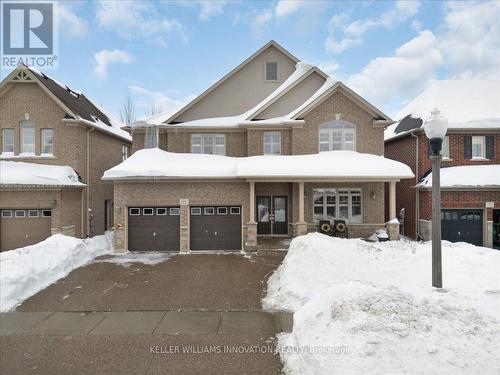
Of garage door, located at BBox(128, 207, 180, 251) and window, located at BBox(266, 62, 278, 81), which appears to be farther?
window, located at BBox(266, 62, 278, 81)

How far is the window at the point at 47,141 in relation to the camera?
15734 millimetres

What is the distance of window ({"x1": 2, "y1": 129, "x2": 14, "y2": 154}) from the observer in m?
15.6

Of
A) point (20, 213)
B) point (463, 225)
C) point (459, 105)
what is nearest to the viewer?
point (20, 213)

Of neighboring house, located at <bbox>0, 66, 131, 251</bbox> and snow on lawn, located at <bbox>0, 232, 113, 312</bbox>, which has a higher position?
neighboring house, located at <bbox>0, 66, 131, 251</bbox>

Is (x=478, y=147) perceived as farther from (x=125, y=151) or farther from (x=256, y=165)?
(x=125, y=151)

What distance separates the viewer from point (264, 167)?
1376 centimetres

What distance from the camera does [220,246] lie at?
13609mm

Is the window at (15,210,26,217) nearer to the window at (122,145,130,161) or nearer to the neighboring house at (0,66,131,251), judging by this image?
the neighboring house at (0,66,131,251)

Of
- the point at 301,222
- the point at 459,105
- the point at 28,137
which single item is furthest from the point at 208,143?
the point at 459,105

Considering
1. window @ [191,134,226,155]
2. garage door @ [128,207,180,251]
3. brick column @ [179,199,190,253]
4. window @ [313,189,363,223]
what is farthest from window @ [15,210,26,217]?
window @ [313,189,363,223]

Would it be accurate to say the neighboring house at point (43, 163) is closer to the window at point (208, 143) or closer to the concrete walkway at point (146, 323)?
the window at point (208, 143)

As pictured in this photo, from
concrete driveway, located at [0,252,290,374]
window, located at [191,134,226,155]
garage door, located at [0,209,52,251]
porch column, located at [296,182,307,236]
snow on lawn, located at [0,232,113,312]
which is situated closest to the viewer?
concrete driveway, located at [0,252,290,374]

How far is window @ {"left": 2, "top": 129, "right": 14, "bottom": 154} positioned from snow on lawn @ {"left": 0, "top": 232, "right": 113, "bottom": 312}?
25.2ft

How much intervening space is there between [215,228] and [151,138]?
7.24m
